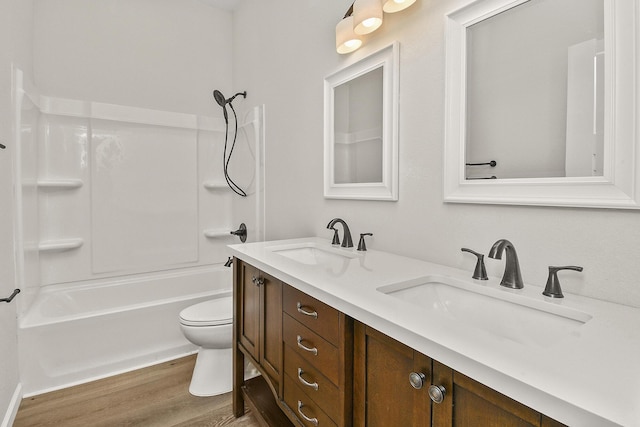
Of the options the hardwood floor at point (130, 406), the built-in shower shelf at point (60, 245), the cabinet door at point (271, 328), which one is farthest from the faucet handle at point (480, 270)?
the built-in shower shelf at point (60, 245)

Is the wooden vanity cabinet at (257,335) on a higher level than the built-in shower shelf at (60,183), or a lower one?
lower

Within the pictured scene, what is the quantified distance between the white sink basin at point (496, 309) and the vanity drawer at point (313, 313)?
174mm

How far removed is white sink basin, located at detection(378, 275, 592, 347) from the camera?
2.59 ft

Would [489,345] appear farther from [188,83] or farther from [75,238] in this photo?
[188,83]

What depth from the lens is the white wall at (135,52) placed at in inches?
90.7

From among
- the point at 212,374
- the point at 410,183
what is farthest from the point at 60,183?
the point at 410,183

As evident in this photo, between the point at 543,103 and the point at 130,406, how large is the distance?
7.73 feet

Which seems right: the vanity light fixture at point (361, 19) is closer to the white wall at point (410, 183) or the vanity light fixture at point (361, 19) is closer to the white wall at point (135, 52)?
the white wall at point (410, 183)

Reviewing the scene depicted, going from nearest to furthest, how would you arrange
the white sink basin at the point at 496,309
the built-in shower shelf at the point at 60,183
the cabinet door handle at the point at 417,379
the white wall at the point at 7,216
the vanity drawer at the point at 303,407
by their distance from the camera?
1. the cabinet door handle at the point at 417,379
2. the white sink basin at the point at 496,309
3. the vanity drawer at the point at 303,407
4. the white wall at the point at 7,216
5. the built-in shower shelf at the point at 60,183

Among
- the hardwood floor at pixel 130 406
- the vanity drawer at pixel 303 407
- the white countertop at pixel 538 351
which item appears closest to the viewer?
the white countertop at pixel 538 351

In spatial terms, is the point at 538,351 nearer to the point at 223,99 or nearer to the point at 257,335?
the point at 257,335

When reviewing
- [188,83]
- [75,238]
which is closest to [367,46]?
[188,83]

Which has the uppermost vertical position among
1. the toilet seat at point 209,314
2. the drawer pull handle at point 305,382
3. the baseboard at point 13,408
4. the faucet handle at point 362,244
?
the faucet handle at point 362,244

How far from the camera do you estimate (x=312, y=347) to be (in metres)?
1.05
